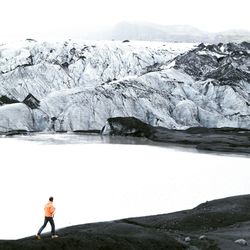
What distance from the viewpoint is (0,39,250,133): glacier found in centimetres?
8300

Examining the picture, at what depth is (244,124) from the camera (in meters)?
81.8

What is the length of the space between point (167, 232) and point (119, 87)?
69.5m

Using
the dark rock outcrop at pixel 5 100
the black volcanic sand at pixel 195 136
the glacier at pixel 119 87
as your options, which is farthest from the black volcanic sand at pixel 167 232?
the dark rock outcrop at pixel 5 100

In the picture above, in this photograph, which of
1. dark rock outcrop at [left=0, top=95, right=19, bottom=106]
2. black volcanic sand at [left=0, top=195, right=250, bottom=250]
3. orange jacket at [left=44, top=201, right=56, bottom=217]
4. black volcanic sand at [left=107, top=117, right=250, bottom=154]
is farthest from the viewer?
dark rock outcrop at [left=0, top=95, right=19, bottom=106]

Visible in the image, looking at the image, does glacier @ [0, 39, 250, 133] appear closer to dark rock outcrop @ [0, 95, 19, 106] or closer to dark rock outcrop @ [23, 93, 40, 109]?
dark rock outcrop @ [23, 93, 40, 109]

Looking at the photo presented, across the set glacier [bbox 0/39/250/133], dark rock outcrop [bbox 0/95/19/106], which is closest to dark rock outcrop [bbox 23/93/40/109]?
glacier [bbox 0/39/250/133]

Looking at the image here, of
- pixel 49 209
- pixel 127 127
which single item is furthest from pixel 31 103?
pixel 49 209

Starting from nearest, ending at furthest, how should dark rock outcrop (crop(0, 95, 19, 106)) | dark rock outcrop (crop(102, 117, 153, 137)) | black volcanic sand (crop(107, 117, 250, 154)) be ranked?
1. black volcanic sand (crop(107, 117, 250, 154))
2. dark rock outcrop (crop(102, 117, 153, 137))
3. dark rock outcrop (crop(0, 95, 19, 106))

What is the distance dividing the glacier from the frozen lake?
1293 inches

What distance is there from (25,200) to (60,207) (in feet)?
8.30

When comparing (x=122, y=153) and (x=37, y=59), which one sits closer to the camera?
(x=122, y=153)

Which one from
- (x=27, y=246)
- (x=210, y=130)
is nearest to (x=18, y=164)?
(x=27, y=246)

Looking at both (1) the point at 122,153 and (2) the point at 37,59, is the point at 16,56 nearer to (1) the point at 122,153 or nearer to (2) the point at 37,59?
(2) the point at 37,59

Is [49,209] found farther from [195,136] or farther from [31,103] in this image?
[31,103]
